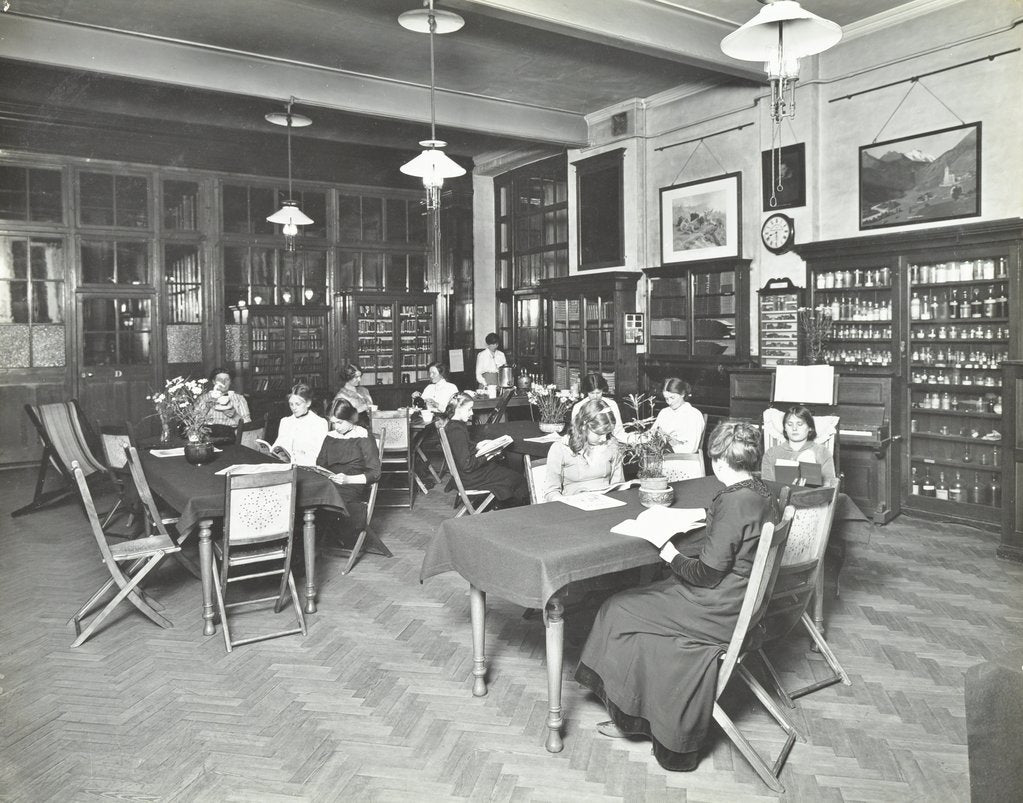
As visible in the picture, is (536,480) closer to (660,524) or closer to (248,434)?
(660,524)

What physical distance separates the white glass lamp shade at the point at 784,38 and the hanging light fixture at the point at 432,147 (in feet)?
6.99

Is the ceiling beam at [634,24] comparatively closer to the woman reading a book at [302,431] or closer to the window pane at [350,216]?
the woman reading a book at [302,431]

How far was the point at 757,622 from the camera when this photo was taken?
10.2 ft

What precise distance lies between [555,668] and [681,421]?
368cm

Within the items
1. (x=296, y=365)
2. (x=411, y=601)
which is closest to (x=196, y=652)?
(x=411, y=601)

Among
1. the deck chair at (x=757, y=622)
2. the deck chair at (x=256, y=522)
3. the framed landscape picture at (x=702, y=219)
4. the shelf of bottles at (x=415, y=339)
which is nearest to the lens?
the deck chair at (x=757, y=622)

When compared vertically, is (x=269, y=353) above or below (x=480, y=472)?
above

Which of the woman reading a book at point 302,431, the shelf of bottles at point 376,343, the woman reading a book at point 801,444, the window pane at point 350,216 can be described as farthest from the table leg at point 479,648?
the window pane at point 350,216

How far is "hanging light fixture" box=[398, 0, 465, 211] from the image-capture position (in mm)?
5598

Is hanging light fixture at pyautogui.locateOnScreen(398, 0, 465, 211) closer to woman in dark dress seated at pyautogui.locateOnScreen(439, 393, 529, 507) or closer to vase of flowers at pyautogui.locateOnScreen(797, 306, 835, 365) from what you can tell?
woman in dark dress seated at pyautogui.locateOnScreen(439, 393, 529, 507)

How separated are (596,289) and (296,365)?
15.0 feet

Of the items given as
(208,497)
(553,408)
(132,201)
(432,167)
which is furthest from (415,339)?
(208,497)

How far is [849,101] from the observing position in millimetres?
7789

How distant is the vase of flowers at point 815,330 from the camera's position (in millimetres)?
7805
